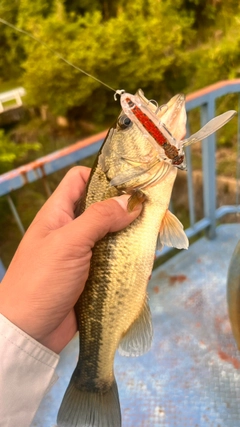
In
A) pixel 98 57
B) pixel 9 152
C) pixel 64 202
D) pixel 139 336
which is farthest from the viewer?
pixel 98 57

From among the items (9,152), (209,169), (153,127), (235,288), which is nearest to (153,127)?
(153,127)

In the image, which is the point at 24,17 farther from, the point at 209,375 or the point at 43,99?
the point at 209,375

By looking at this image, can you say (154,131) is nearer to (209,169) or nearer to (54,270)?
(54,270)

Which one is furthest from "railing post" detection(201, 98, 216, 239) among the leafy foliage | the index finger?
the leafy foliage

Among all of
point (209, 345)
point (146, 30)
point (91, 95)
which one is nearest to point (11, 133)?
point (91, 95)

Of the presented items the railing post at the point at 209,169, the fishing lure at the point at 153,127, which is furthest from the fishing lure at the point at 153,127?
the railing post at the point at 209,169

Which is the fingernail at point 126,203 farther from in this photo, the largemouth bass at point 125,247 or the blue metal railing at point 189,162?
the blue metal railing at point 189,162
